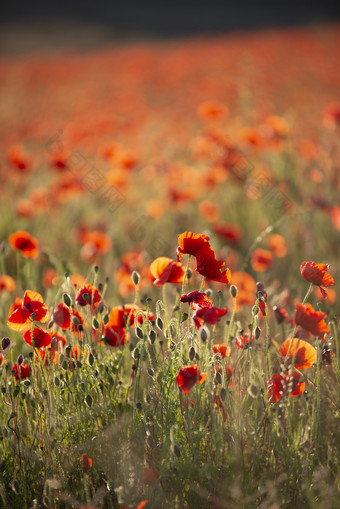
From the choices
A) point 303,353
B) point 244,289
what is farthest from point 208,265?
point 244,289

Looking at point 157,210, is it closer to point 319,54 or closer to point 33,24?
point 319,54

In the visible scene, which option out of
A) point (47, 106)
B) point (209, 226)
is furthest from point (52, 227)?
point (47, 106)

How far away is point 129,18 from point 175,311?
26369 mm

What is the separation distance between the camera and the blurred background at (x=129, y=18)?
19.8 meters

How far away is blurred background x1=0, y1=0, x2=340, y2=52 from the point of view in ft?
65.1

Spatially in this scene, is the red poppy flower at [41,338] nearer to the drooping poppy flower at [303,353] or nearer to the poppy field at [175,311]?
the poppy field at [175,311]

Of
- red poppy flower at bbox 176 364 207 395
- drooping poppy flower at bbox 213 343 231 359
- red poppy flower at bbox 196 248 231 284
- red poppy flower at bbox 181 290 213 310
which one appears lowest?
drooping poppy flower at bbox 213 343 231 359

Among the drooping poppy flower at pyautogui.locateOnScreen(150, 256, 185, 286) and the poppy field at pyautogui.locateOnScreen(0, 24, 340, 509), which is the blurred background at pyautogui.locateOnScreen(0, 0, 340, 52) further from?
the drooping poppy flower at pyautogui.locateOnScreen(150, 256, 185, 286)

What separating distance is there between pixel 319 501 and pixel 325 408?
11.6 inches

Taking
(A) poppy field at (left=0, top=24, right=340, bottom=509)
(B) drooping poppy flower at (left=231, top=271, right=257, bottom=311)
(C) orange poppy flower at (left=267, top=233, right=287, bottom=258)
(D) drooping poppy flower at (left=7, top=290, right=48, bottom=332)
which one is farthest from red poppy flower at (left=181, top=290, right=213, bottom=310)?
(C) orange poppy flower at (left=267, top=233, right=287, bottom=258)

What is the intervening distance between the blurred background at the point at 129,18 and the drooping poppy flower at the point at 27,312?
18544 millimetres

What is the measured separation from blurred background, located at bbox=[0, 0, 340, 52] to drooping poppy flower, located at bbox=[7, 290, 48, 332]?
60.8ft

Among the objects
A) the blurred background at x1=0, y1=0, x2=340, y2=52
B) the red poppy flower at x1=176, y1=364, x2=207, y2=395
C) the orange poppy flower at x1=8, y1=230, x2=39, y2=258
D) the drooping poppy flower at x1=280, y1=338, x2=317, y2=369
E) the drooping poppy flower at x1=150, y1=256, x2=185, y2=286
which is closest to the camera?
the red poppy flower at x1=176, y1=364, x2=207, y2=395

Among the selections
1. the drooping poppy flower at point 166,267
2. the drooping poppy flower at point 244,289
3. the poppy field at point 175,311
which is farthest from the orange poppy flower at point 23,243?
the drooping poppy flower at point 244,289
